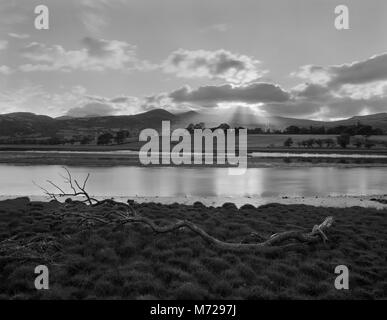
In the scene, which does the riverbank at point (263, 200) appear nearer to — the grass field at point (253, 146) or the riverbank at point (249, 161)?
the riverbank at point (249, 161)

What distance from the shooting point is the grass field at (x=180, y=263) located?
9352mm

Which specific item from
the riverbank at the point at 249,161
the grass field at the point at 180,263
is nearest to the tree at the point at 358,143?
the riverbank at the point at 249,161

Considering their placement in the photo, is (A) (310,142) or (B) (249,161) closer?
(B) (249,161)

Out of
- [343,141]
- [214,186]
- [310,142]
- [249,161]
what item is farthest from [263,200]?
[310,142]

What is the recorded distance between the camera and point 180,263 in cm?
1131

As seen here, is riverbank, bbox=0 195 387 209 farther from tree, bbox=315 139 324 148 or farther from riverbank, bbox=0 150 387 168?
tree, bbox=315 139 324 148

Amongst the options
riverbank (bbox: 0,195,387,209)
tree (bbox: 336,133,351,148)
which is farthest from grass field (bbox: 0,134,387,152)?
riverbank (bbox: 0,195,387,209)

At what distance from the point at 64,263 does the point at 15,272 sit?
1.38 m

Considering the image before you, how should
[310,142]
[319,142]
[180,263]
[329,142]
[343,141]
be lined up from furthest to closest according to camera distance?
[310,142] < [329,142] < [319,142] < [343,141] < [180,263]

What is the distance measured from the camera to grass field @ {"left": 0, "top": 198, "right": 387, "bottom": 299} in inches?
368

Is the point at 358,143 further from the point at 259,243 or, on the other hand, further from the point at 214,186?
the point at 259,243

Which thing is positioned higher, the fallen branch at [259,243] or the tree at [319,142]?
the tree at [319,142]
